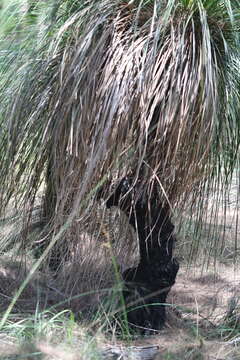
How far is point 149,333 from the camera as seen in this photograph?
107 inches

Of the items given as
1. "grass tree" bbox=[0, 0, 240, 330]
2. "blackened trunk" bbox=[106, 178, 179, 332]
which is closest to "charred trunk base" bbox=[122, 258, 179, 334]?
"blackened trunk" bbox=[106, 178, 179, 332]

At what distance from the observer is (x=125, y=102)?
2283 millimetres

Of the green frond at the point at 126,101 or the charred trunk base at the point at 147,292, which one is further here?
the charred trunk base at the point at 147,292

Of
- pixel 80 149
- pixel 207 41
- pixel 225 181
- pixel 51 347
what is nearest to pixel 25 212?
pixel 80 149

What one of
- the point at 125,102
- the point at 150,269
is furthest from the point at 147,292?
the point at 125,102

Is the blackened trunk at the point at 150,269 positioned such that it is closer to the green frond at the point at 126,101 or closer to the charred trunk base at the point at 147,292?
the charred trunk base at the point at 147,292

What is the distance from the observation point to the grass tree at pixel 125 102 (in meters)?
2.28

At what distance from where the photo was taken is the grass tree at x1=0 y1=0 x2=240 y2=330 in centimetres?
228

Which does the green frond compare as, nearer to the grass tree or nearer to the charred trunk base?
the grass tree

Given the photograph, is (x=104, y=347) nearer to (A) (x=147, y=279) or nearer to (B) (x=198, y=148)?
(A) (x=147, y=279)

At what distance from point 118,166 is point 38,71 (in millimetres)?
530

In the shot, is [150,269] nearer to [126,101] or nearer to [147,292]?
[147,292]

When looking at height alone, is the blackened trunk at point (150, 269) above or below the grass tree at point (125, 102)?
below

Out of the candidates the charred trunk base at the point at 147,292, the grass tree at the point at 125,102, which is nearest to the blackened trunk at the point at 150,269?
the charred trunk base at the point at 147,292
